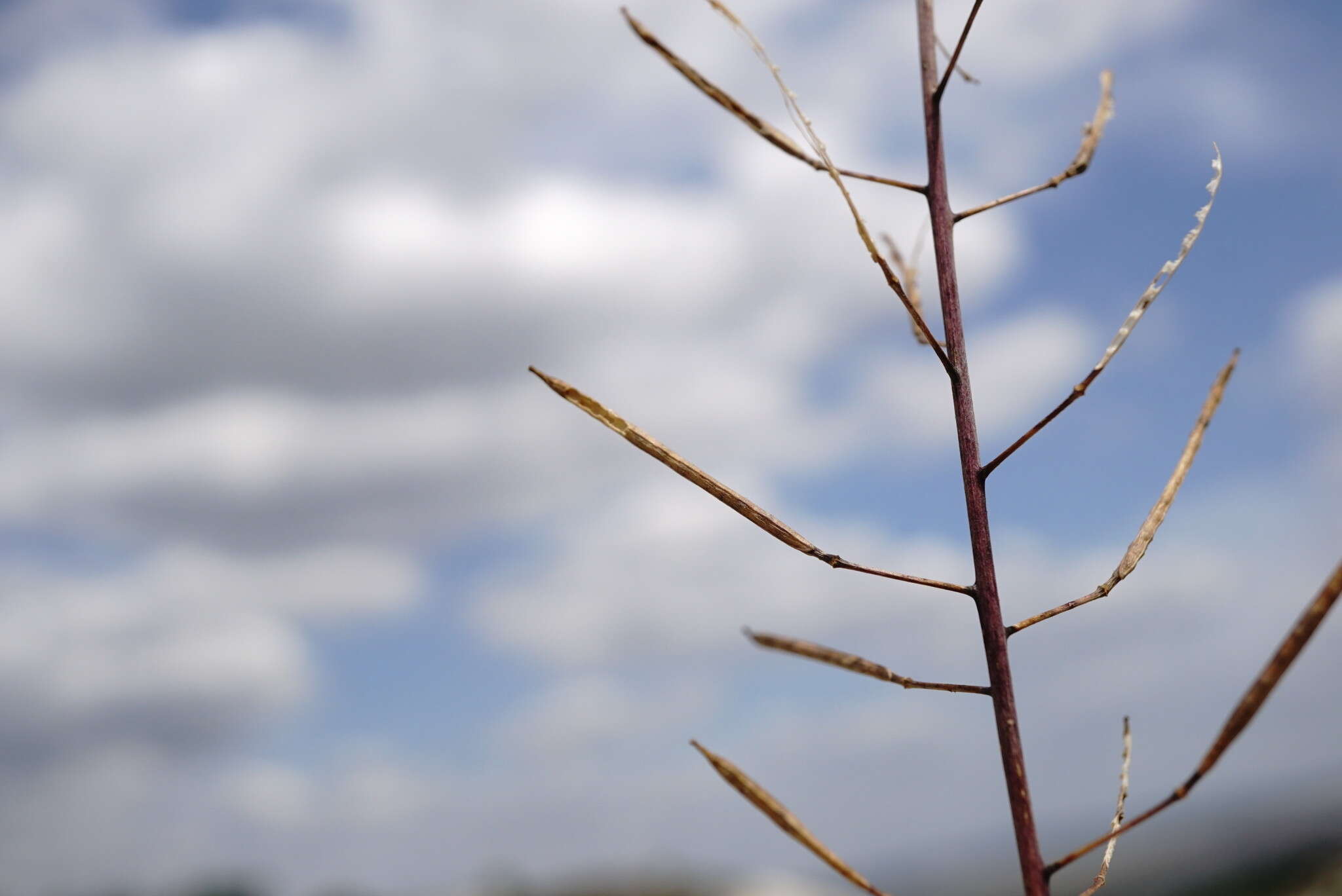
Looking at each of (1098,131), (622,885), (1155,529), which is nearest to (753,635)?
(1155,529)

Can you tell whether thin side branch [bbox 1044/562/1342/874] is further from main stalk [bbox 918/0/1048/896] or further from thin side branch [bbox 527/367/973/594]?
thin side branch [bbox 527/367/973/594]

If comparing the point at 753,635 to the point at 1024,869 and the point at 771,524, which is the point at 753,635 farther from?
the point at 1024,869

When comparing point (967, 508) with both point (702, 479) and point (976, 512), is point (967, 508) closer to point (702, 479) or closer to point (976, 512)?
point (976, 512)

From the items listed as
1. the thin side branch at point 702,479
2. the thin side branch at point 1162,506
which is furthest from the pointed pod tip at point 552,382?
the thin side branch at point 1162,506

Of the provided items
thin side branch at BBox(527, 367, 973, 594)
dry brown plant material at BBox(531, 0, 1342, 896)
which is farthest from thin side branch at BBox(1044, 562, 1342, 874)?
thin side branch at BBox(527, 367, 973, 594)

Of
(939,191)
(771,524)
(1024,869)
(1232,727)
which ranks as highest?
(939,191)

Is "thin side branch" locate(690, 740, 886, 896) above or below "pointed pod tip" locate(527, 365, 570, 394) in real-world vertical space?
below
